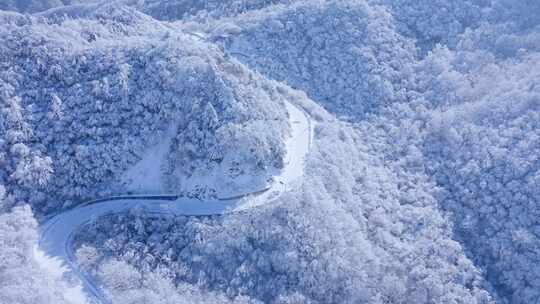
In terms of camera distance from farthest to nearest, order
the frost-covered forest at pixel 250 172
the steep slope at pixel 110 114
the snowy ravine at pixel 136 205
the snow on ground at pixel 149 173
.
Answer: the snow on ground at pixel 149 173 → the steep slope at pixel 110 114 → the frost-covered forest at pixel 250 172 → the snowy ravine at pixel 136 205

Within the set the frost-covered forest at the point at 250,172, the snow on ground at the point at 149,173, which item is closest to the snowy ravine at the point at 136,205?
the frost-covered forest at the point at 250,172

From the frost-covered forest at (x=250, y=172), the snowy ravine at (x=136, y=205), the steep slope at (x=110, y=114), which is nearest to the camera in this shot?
the snowy ravine at (x=136, y=205)

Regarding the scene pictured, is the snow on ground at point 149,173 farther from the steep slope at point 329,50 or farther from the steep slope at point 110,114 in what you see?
the steep slope at point 329,50

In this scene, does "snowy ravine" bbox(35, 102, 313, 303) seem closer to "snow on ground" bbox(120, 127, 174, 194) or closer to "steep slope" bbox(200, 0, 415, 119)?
"snow on ground" bbox(120, 127, 174, 194)

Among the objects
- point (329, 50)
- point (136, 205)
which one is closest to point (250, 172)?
point (136, 205)

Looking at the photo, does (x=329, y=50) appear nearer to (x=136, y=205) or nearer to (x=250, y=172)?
(x=250, y=172)

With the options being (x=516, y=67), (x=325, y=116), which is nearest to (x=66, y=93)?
(x=325, y=116)

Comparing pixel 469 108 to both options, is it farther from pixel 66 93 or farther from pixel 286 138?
pixel 66 93

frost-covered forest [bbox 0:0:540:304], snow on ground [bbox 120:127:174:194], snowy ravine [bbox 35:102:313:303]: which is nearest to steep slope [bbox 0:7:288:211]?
frost-covered forest [bbox 0:0:540:304]
